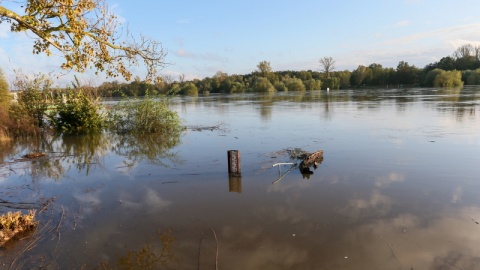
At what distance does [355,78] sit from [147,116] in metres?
98.0

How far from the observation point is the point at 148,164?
39.3ft

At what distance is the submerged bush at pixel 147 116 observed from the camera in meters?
18.8

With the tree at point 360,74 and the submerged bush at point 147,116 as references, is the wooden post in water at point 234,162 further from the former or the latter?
the tree at point 360,74

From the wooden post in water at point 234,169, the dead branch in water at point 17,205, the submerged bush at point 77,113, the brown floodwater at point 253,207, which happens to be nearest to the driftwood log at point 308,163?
the brown floodwater at point 253,207

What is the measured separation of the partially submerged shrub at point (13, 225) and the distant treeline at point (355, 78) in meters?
78.8

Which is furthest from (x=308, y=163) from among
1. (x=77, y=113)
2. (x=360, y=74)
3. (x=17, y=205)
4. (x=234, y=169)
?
(x=360, y=74)

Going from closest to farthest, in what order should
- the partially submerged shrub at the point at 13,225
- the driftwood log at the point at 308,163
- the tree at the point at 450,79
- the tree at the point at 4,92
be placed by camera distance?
1. the partially submerged shrub at the point at 13,225
2. the driftwood log at the point at 308,163
3. the tree at the point at 4,92
4. the tree at the point at 450,79

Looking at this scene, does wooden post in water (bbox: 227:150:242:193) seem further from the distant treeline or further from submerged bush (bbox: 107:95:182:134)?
the distant treeline

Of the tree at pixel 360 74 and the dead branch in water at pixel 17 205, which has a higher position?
the tree at pixel 360 74

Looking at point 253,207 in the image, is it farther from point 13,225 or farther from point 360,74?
point 360,74

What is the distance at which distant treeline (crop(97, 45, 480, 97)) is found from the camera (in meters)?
83.2

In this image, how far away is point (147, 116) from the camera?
18.8 meters

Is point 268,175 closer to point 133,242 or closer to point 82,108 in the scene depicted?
point 133,242

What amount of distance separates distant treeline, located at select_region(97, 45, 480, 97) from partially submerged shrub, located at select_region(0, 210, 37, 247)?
78771mm
